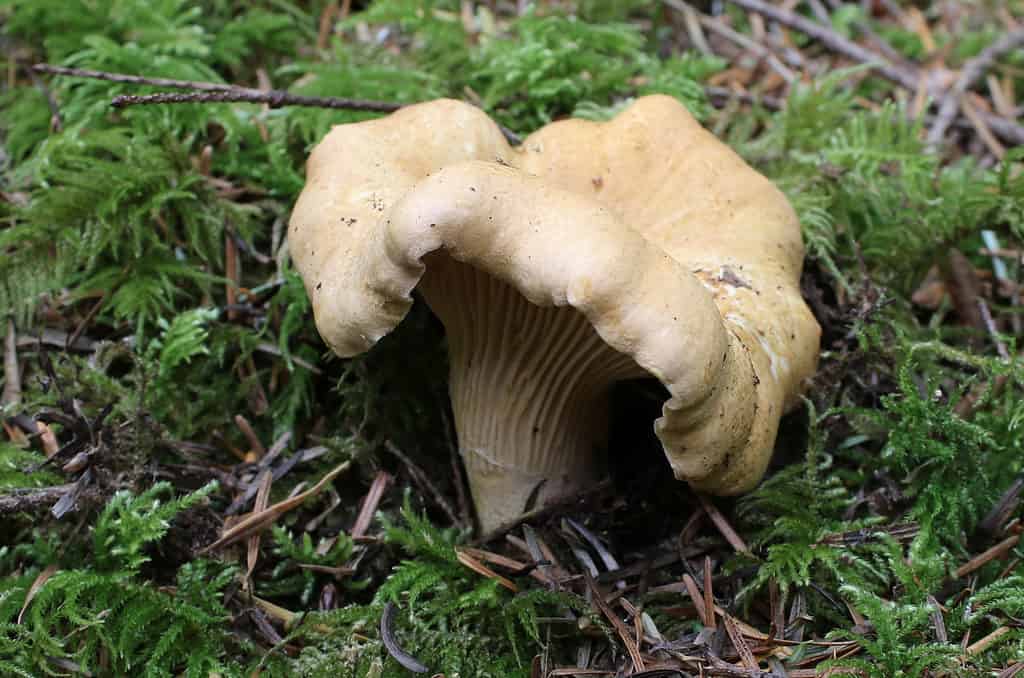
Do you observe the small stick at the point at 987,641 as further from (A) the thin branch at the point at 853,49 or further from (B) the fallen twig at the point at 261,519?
(A) the thin branch at the point at 853,49

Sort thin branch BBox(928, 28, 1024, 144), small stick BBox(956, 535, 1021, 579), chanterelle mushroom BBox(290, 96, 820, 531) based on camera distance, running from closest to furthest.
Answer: chanterelle mushroom BBox(290, 96, 820, 531)
small stick BBox(956, 535, 1021, 579)
thin branch BBox(928, 28, 1024, 144)

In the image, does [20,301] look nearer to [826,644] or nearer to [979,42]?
[826,644]

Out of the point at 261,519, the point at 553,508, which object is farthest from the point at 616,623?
the point at 261,519

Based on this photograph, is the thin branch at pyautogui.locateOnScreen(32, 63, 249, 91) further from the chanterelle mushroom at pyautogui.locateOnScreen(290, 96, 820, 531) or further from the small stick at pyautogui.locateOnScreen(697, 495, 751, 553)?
the small stick at pyautogui.locateOnScreen(697, 495, 751, 553)

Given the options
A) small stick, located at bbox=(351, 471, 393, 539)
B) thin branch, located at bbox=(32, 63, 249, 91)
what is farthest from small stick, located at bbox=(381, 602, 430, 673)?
thin branch, located at bbox=(32, 63, 249, 91)

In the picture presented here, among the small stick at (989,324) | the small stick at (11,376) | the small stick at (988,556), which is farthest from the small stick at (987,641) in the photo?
the small stick at (11,376)

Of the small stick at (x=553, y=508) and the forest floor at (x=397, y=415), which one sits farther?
the small stick at (x=553, y=508)

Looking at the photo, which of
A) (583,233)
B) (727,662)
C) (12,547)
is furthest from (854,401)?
(12,547)
